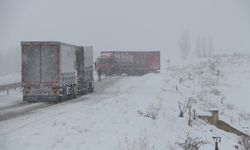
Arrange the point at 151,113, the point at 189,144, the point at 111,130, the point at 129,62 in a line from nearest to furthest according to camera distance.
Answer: the point at 189,144 → the point at 111,130 → the point at 151,113 → the point at 129,62

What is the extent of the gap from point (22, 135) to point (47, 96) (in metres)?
14.6

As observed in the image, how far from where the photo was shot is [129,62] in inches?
2886

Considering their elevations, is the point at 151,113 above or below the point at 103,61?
below

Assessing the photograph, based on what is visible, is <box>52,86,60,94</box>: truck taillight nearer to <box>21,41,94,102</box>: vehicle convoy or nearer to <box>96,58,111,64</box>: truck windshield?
<box>21,41,94,102</box>: vehicle convoy

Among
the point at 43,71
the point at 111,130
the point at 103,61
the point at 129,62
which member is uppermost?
the point at 103,61

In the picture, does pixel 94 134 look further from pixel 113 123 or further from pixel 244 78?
pixel 244 78

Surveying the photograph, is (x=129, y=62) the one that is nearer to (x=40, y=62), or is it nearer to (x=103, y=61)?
(x=103, y=61)

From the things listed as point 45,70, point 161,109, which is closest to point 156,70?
point 45,70

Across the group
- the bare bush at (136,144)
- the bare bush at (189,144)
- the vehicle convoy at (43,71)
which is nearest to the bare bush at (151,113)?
the bare bush at (189,144)

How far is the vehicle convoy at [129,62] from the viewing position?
71062 mm

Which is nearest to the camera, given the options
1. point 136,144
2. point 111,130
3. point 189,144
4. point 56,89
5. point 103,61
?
point 136,144

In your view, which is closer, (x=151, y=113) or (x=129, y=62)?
(x=151, y=113)

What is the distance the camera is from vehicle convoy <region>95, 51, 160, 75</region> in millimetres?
71062

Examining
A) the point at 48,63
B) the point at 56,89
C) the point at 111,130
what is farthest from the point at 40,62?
the point at 111,130
